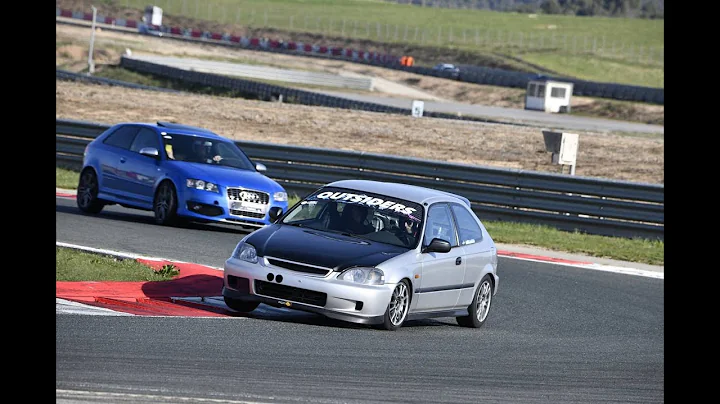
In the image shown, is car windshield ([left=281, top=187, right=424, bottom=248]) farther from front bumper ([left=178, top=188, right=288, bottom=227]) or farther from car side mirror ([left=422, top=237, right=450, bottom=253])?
front bumper ([left=178, top=188, right=288, bottom=227])

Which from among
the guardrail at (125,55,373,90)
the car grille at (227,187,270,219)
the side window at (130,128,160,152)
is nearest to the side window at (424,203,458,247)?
the car grille at (227,187,270,219)

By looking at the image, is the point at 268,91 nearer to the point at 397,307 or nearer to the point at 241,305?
the point at 241,305

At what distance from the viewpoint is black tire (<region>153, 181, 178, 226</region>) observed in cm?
1759

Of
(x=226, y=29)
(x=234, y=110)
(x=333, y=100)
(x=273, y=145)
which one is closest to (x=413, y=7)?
(x=226, y=29)

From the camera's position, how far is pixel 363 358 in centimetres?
912

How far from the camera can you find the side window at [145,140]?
60.0ft

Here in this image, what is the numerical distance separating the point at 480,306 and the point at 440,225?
1060mm

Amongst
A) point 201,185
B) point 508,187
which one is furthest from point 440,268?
point 508,187

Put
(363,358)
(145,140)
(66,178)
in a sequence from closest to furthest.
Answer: (363,358)
(145,140)
(66,178)

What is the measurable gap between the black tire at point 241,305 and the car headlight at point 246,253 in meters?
0.40

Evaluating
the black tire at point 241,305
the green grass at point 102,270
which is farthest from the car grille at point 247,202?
the black tire at point 241,305

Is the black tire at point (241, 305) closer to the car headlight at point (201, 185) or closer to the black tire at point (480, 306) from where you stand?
the black tire at point (480, 306)

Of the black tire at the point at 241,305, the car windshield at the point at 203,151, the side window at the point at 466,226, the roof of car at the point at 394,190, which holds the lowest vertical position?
the black tire at the point at 241,305

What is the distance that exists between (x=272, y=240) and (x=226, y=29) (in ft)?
385
